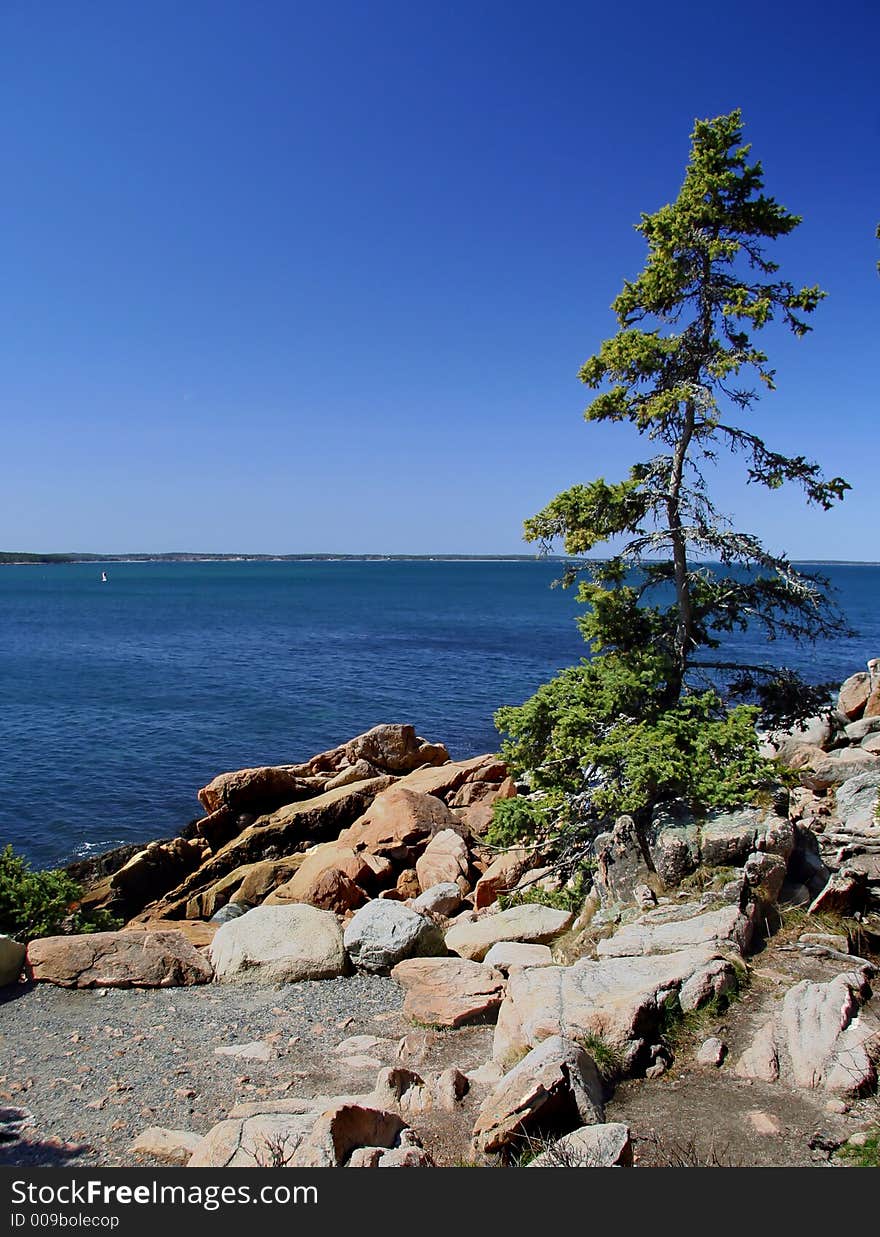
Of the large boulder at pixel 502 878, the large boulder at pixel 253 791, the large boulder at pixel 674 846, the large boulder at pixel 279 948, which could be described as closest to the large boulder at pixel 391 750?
the large boulder at pixel 253 791

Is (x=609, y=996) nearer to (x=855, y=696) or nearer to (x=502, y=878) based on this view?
(x=502, y=878)

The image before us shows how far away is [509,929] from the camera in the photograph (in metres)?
12.8

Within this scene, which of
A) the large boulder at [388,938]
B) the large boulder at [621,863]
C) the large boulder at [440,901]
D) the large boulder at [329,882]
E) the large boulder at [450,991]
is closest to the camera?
the large boulder at [450,991]

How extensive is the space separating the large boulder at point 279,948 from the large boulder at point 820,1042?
7715 millimetres

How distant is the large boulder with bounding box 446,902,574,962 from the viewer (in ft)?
41.4

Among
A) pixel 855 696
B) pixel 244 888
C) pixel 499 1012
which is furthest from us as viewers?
pixel 855 696

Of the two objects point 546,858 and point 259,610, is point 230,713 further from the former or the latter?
point 259,610

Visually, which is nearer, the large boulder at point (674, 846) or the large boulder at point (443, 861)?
the large boulder at point (674, 846)


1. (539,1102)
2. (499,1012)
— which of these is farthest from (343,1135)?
(499,1012)

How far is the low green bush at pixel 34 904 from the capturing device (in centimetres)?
1495

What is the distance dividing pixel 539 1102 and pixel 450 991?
14.2 ft

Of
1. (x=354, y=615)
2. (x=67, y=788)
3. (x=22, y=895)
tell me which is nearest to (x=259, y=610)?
(x=354, y=615)

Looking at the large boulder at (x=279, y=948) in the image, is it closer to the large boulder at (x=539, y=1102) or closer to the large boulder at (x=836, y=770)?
the large boulder at (x=539, y=1102)
